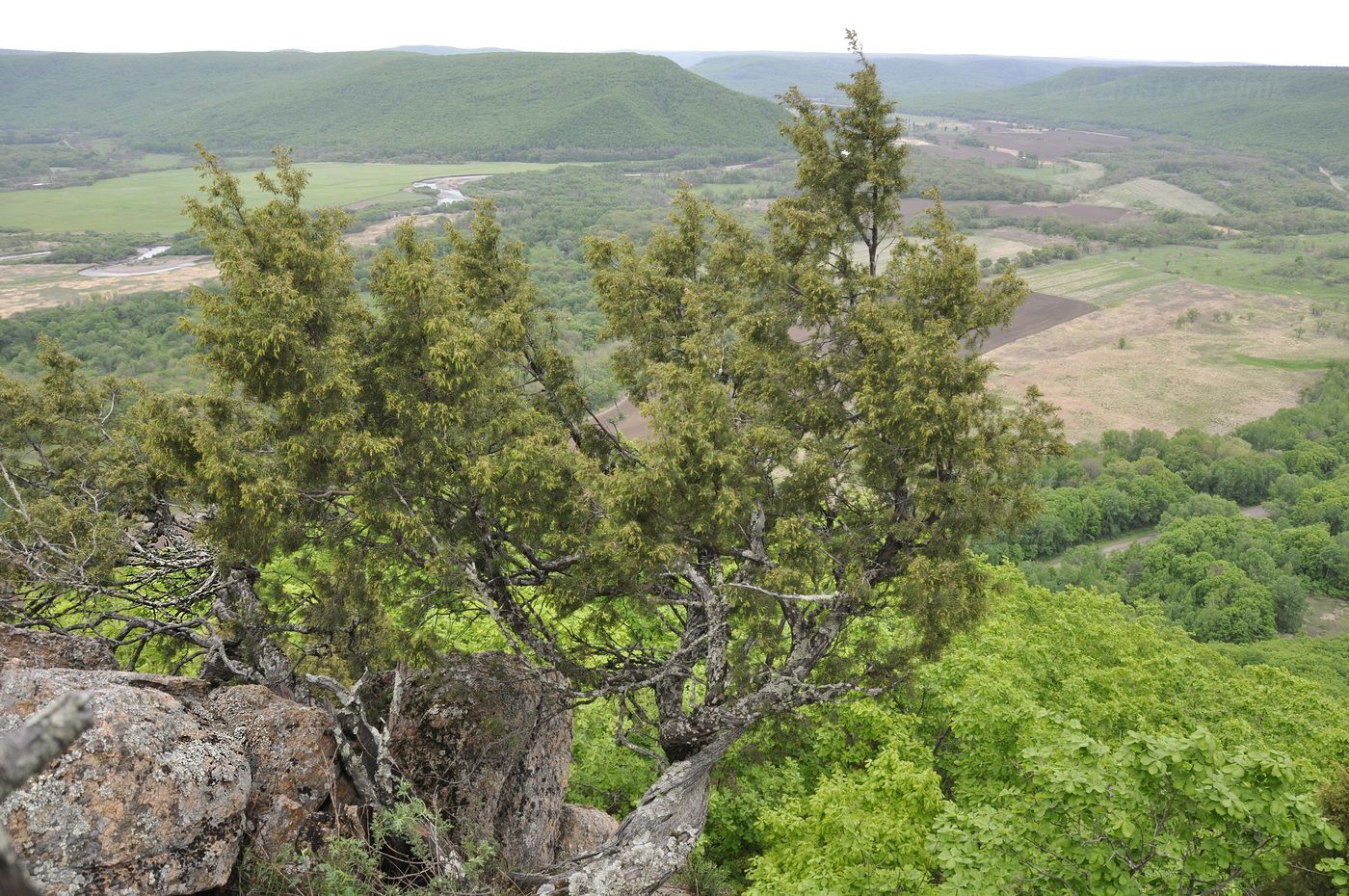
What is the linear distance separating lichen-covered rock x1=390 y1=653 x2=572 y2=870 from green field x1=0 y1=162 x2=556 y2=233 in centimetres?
14886

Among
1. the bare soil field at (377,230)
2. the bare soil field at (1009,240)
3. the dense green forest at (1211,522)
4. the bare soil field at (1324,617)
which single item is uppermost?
the bare soil field at (377,230)

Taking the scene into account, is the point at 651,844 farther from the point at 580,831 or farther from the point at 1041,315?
the point at 1041,315

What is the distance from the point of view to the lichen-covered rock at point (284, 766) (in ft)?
30.8

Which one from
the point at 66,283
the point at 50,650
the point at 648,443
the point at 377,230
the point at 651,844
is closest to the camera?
the point at 648,443

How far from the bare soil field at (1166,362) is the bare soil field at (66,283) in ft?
339

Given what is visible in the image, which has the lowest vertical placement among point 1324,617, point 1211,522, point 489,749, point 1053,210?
point 1324,617

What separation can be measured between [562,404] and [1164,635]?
2851 centimetres

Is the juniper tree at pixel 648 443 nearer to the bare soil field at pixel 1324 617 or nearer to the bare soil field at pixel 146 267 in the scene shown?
the bare soil field at pixel 1324 617

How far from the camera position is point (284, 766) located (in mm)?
9883

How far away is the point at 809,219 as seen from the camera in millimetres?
12461

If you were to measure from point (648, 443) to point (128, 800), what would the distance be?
22.6 feet

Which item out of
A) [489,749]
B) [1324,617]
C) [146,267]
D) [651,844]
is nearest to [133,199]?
[146,267]

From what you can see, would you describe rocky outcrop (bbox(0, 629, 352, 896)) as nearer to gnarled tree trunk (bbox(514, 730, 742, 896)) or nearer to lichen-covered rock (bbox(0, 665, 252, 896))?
lichen-covered rock (bbox(0, 665, 252, 896))

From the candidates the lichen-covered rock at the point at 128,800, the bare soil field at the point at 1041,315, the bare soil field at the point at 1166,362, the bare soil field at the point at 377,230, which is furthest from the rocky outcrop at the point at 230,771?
the bare soil field at the point at 1041,315
